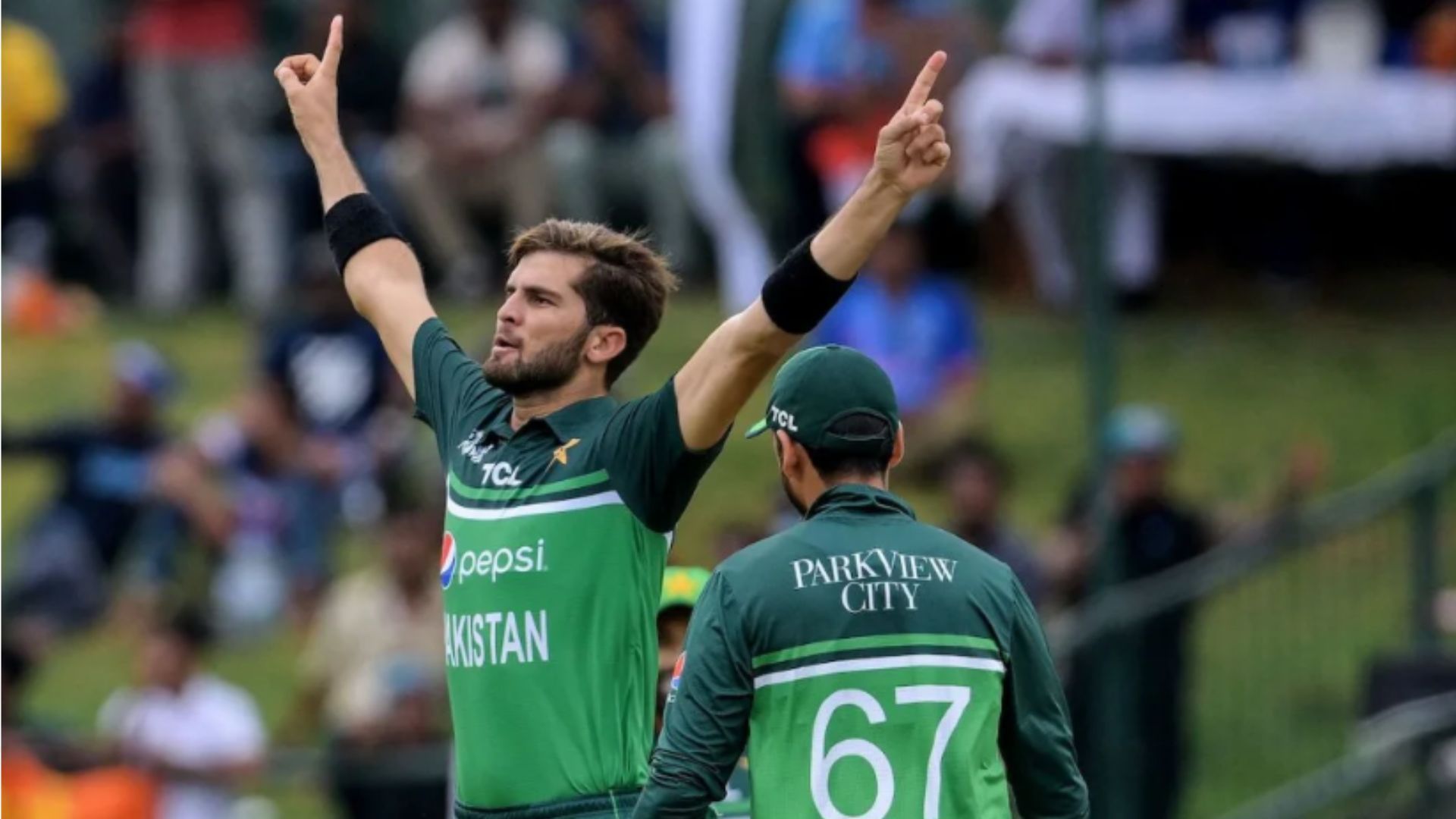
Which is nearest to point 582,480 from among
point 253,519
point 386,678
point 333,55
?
point 333,55

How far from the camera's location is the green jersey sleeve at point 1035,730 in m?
5.84

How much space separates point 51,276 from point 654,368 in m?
6.06

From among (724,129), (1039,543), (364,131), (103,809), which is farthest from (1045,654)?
(364,131)

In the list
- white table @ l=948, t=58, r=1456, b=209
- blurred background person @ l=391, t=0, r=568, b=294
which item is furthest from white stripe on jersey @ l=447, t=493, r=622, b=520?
blurred background person @ l=391, t=0, r=568, b=294

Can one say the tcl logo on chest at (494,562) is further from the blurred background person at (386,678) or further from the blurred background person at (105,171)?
the blurred background person at (105,171)

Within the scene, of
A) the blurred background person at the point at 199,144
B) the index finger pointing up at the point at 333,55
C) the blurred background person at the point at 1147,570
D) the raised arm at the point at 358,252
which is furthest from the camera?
the blurred background person at the point at 199,144

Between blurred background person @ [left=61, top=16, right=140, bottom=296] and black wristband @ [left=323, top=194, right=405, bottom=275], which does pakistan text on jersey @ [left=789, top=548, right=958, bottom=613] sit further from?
blurred background person @ [left=61, top=16, right=140, bottom=296]

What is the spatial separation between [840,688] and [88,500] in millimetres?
10410

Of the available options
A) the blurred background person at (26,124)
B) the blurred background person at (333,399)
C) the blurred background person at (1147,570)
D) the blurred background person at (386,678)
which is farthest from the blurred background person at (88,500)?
the blurred background person at (1147,570)

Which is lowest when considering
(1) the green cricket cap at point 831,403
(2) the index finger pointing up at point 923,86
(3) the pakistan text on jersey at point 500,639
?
(3) the pakistan text on jersey at point 500,639

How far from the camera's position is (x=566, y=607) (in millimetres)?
6023

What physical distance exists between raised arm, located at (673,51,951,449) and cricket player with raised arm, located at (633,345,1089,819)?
38cm

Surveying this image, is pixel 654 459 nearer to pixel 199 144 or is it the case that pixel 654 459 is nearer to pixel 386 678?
pixel 386 678

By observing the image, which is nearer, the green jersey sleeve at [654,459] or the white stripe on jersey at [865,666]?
the white stripe on jersey at [865,666]
